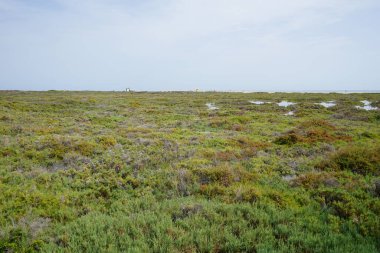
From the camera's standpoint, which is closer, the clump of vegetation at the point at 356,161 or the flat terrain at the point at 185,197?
the flat terrain at the point at 185,197

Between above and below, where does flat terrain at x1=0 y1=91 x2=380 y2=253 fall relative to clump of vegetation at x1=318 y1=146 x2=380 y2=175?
below

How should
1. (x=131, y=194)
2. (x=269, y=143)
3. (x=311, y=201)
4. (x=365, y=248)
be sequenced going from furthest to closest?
(x=269, y=143) → (x=131, y=194) → (x=311, y=201) → (x=365, y=248)

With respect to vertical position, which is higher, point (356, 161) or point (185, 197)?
point (356, 161)

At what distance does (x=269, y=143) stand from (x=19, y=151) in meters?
13.1

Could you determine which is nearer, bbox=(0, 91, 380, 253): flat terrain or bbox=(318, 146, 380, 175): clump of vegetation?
bbox=(0, 91, 380, 253): flat terrain

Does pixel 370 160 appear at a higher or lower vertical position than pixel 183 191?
higher

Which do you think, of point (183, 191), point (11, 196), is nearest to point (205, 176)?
point (183, 191)

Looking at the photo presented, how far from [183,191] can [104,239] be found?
10.8 ft

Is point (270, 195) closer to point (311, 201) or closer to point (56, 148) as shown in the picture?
point (311, 201)

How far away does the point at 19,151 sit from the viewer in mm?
11812

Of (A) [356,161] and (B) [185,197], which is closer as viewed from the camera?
(B) [185,197]

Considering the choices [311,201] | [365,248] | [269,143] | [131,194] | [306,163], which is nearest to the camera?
[365,248]

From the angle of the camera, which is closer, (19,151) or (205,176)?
(205,176)

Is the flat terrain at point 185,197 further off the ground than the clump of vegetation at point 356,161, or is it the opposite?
the clump of vegetation at point 356,161
